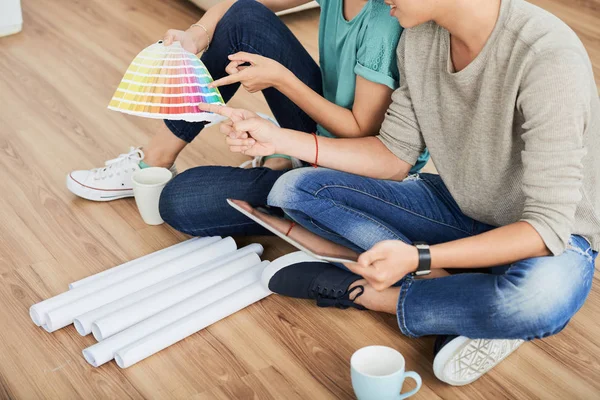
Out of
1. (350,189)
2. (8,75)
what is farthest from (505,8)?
(8,75)

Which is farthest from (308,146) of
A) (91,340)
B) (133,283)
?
(91,340)

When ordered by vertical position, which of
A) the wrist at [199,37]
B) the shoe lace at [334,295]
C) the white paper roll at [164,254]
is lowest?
the white paper roll at [164,254]

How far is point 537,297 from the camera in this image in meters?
1.46

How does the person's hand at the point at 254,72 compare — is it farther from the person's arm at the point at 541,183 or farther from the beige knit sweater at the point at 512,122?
the person's arm at the point at 541,183

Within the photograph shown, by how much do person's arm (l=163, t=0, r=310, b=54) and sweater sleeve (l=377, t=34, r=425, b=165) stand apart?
0.51 m

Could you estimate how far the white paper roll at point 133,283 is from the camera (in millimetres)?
1687

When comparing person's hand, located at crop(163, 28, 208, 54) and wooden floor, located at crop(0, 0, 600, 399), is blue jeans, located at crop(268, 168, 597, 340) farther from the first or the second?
person's hand, located at crop(163, 28, 208, 54)

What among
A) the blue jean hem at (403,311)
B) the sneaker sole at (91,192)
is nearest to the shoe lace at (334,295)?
the blue jean hem at (403,311)

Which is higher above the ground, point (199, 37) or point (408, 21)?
point (408, 21)

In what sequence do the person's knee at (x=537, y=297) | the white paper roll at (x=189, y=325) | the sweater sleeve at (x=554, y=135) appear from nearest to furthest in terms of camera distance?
the sweater sleeve at (x=554, y=135)
the person's knee at (x=537, y=297)
the white paper roll at (x=189, y=325)

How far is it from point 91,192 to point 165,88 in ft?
1.72

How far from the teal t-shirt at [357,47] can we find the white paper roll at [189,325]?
0.43 meters

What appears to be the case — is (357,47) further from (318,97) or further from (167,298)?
(167,298)

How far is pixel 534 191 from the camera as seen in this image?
139 centimetres
